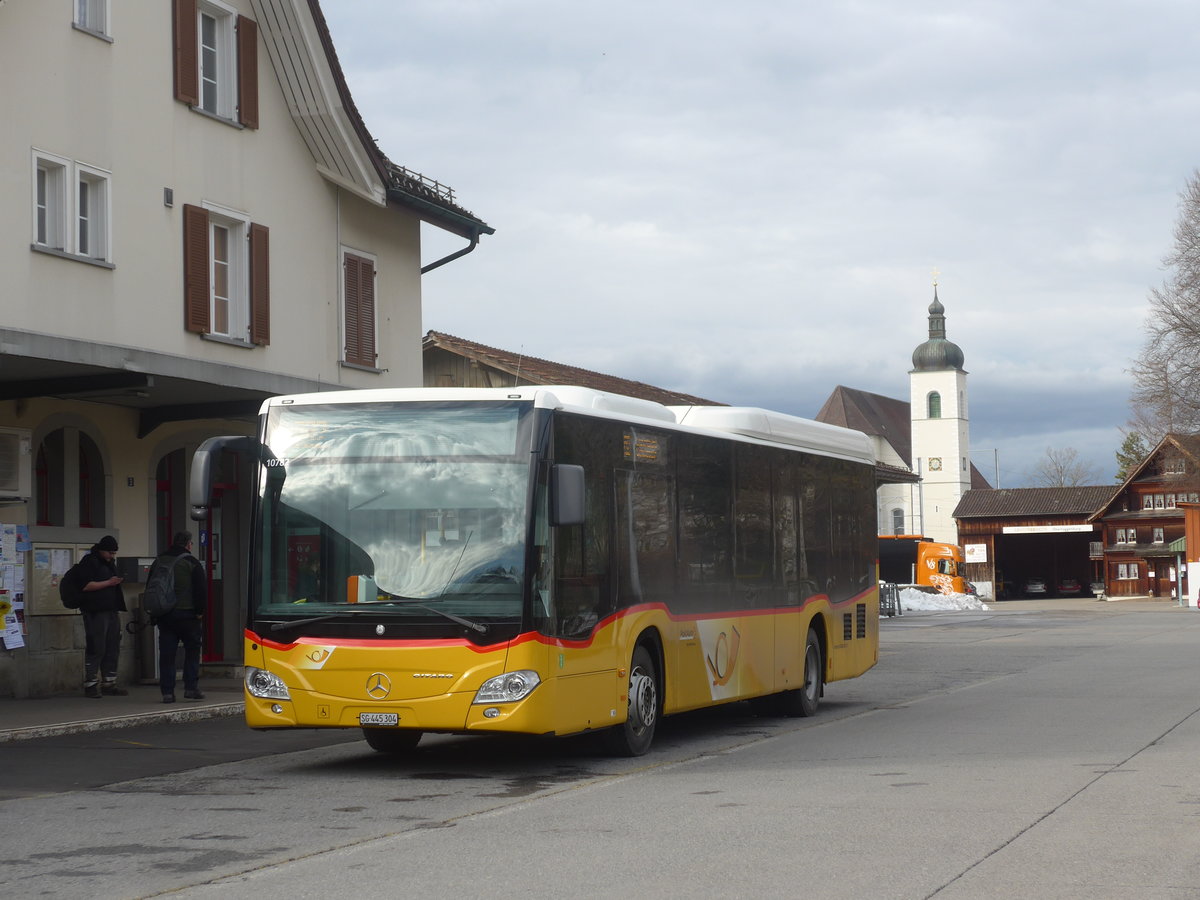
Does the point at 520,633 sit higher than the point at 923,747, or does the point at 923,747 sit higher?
the point at 520,633

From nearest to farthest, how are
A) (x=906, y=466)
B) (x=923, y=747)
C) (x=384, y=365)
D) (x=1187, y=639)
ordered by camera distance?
(x=923, y=747) → (x=384, y=365) → (x=1187, y=639) → (x=906, y=466)

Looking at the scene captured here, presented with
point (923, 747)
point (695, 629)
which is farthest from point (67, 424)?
point (923, 747)

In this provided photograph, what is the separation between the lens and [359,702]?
11258 mm

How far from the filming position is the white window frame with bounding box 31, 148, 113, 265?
17641 millimetres

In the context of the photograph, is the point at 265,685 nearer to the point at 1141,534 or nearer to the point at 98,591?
the point at 98,591

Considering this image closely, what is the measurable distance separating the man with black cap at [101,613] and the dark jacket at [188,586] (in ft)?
2.66

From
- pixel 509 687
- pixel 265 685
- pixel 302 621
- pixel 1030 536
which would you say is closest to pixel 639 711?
pixel 509 687

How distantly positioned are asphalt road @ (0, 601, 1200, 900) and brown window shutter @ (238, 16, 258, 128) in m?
8.81

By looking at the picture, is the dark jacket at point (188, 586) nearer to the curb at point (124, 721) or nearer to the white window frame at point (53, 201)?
the curb at point (124, 721)

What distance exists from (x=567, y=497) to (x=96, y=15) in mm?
10724

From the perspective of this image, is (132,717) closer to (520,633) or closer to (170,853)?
(520,633)

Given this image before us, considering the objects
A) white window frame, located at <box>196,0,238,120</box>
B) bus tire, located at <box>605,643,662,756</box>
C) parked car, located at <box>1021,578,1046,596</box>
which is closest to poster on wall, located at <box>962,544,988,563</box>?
parked car, located at <box>1021,578,1046,596</box>

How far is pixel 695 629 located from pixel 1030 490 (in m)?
92.1

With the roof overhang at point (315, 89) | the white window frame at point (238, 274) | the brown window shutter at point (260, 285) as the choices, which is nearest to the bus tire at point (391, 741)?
the white window frame at point (238, 274)
